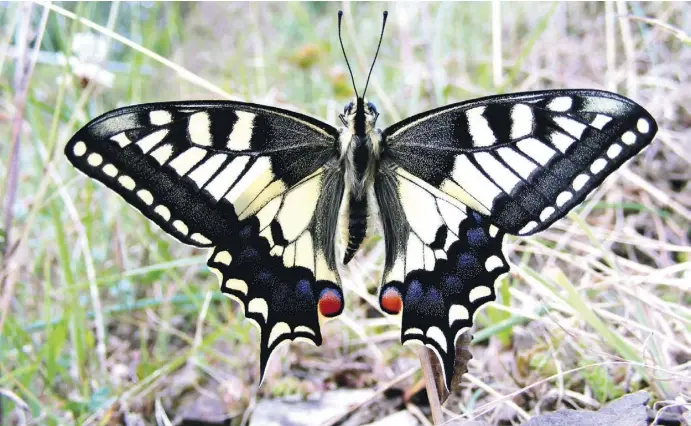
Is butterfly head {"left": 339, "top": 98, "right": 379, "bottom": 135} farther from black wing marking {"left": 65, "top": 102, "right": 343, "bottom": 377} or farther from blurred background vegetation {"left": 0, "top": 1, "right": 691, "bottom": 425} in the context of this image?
Result: blurred background vegetation {"left": 0, "top": 1, "right": 691, "bottom": 425}

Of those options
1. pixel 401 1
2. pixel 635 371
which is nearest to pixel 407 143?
pixel 635 371

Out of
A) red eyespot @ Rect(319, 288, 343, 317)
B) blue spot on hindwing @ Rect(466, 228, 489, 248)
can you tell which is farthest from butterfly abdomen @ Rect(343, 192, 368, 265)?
blue spot on hindwing @ Rect(466, 228, 489, 248)

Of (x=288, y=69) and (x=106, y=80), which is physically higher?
(x=288, y=69)

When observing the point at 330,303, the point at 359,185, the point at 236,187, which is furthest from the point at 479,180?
the point at 236,187

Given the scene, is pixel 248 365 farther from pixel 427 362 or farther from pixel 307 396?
pixel 427 362

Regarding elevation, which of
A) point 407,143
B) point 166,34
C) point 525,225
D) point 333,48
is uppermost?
point 333,48

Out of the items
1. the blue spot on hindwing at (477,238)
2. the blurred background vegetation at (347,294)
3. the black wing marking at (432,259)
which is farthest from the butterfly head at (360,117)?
the blurred background vegetation at (347,294)

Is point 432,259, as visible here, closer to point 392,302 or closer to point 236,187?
point 392,302

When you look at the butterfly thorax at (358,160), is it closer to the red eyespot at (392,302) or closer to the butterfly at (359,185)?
the butterfly at (359,185)
